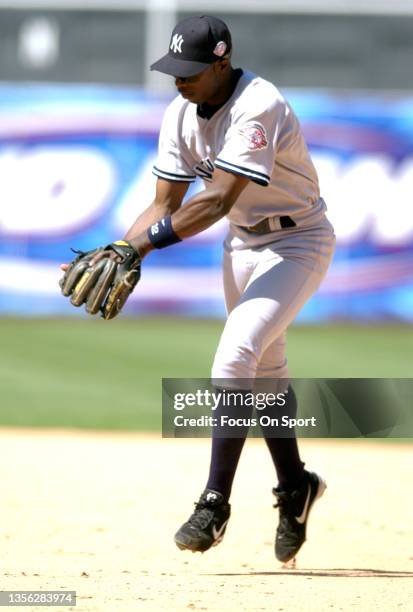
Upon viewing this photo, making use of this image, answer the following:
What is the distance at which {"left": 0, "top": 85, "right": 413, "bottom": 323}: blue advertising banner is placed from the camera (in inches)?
513

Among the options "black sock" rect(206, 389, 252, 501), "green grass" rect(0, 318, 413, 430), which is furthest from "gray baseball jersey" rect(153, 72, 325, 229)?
"green grass" rect(0, 318, 413, 430)

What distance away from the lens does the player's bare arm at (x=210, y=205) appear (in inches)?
177

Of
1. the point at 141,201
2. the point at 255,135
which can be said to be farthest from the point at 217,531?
the point at 141,201

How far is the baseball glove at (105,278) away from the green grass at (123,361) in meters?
3.85

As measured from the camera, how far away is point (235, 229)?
495 cm

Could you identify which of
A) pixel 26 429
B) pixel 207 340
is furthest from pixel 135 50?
pixel 26 429

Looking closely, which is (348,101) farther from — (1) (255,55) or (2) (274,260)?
(2) (274,260)

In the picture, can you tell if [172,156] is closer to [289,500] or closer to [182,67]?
[182,67]

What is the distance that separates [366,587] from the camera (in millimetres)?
4402

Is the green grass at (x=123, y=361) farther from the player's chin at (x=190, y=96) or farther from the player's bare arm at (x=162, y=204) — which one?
the player's chin at (x=190, y=96)

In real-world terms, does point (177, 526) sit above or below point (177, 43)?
below

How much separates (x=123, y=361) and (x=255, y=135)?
21.7 feet

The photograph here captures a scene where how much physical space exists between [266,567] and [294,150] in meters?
1.60

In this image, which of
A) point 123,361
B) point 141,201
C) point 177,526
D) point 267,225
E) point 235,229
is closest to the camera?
point 267,225
